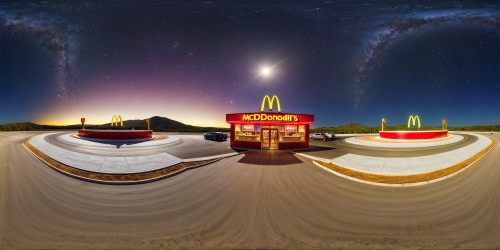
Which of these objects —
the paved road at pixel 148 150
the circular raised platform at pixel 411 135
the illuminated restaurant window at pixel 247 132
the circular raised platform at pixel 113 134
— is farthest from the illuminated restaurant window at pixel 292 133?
the circular raised platform at pixel 113 134

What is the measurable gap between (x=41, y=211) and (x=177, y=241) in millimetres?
5371

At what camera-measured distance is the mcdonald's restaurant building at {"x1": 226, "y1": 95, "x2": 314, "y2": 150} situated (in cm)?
2250

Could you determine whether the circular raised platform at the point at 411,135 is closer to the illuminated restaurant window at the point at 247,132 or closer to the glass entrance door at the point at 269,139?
the glass entrance door at the point at 269,139

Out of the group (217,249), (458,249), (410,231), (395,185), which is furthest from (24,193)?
(395,185)

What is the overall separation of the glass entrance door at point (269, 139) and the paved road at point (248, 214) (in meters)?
11.5

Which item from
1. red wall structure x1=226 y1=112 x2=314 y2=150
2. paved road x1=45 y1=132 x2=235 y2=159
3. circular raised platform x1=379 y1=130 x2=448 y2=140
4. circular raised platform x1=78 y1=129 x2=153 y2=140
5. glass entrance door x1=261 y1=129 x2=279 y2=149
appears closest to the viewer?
paved road x1=45 y1=132 x2=235 y2=159

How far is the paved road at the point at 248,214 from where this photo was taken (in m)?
5.98

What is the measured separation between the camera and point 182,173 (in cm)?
1217

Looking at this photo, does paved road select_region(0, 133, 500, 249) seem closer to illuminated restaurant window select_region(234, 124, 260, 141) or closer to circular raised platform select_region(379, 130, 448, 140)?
illuminated restaurant window select_region(234, 124, 260, 141)

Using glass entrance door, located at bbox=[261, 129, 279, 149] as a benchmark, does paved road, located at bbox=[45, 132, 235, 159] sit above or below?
below

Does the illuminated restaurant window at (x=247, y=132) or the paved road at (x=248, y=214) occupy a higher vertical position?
the illuminated restaurant window at (x=247, y=132)

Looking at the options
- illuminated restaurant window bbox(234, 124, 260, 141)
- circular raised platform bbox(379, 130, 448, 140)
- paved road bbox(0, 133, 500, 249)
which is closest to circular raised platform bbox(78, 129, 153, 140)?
illuminated restaurant window bbox(234, 124, 260, 141)

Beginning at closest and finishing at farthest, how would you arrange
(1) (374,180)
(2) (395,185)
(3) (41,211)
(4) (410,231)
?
(4) (410,231), (3) (41,211), (2) (395,185), (1) (374,180)

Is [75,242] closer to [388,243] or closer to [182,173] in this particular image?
[182,173]
